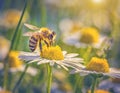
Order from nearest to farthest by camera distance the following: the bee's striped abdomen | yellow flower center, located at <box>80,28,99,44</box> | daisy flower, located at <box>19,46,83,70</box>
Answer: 1. daisy flower, located at <box>19,46,83,70</box>
2. the bee's striped abdomen
3. yellow flower center, located at <box>80,28,99,44</box>

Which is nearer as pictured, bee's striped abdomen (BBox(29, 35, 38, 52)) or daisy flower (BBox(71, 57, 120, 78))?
daisy flower (BBox(71, 57, 120, 78))

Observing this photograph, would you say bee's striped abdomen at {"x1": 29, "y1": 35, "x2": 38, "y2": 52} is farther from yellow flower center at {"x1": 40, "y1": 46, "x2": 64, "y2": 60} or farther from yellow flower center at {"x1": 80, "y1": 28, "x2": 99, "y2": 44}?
yellow flower center at {"x1": 80, "y1": 28, "x2": 99, "y2": 44}

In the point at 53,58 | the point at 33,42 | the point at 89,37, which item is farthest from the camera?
the point at 89,37

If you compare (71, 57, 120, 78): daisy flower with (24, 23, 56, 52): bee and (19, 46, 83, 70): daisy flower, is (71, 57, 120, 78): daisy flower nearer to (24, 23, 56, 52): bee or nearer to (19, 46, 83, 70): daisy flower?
(19, 46, 83, 70): daisy flower

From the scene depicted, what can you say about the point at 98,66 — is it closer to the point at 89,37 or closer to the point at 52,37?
the point at 52,37

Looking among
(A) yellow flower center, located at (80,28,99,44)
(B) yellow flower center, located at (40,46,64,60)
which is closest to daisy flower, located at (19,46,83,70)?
(B) yellow flower center, located at (40,46,64,60)

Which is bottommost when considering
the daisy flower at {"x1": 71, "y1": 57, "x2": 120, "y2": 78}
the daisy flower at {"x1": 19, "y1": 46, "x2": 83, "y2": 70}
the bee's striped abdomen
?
the daisy flower at {"x1": 71, "y1": 57, "x2": 120, "y2": 78}

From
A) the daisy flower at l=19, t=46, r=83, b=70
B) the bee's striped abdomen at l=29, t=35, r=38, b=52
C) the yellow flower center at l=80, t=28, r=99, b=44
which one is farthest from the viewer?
the yellow flower center at l=80, t=28, r=99, b=44

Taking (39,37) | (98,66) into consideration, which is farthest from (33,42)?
(98,66)

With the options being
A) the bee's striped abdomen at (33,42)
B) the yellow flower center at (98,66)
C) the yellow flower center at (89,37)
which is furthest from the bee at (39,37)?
the yellow flower center at (89,37)

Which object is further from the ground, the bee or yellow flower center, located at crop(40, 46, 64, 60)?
the bee
